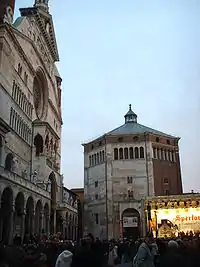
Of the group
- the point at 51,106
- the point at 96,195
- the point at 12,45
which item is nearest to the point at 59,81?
the point at 51,106

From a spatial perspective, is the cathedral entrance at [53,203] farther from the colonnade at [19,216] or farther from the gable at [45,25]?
the gable at [45,25]

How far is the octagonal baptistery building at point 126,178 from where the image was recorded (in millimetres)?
53594

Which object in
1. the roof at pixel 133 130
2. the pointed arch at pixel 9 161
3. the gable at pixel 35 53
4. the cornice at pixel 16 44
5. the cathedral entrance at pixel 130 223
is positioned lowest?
the cathedral entrance at pixel 130 223

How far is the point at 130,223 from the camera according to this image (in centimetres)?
5256

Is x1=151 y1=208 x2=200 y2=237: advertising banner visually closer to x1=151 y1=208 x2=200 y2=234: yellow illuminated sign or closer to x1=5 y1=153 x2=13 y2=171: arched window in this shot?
x1=151 y1=208 x2=200 y2=234: yellow illuminated sign

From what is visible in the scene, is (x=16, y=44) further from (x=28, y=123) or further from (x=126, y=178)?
(x=126, y=178)

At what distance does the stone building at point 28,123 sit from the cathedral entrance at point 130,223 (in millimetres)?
9596

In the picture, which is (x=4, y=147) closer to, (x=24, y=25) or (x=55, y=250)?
(x=24, y=25)

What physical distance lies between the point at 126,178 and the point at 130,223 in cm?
700

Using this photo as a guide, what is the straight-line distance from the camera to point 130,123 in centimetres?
6531

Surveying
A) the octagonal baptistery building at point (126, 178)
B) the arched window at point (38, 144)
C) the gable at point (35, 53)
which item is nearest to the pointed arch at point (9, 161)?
the arched window at point (38, 144)

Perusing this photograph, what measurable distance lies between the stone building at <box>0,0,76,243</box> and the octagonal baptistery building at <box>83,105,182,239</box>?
8246 millimetres

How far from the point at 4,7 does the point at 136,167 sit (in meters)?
30.5

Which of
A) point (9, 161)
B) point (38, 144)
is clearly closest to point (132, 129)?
point (38, 144)
